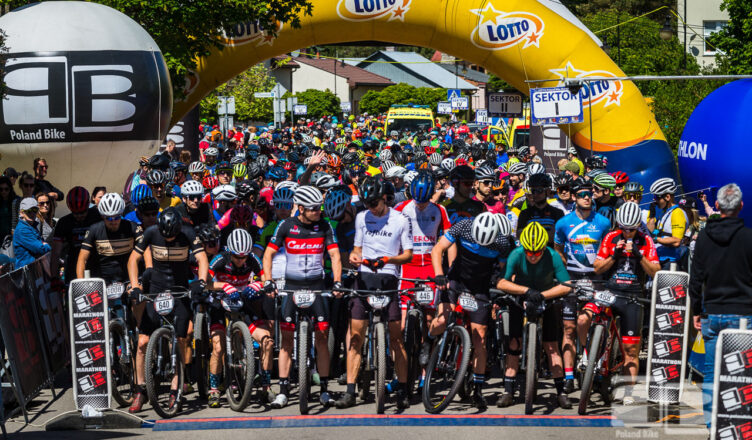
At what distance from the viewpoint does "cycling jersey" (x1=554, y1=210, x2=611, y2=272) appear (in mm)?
9805

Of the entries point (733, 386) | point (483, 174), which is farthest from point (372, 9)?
point (733, 386)

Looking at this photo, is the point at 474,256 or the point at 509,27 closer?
the point at 474,256

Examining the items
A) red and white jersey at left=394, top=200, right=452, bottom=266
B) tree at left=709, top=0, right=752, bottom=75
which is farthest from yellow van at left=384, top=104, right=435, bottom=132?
red and white jersey at left=394, top=200, right=452, bottom=266

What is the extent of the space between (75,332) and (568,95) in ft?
33.9

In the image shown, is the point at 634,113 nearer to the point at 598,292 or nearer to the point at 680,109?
the point at 680,109

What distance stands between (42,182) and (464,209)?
589 centimetres

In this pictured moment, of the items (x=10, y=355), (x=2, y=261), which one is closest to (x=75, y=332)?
(x=10, y=355)

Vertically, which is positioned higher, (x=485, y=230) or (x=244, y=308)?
(x=485, y=230)

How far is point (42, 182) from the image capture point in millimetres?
13180

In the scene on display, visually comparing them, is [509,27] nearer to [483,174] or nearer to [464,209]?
[483,174]

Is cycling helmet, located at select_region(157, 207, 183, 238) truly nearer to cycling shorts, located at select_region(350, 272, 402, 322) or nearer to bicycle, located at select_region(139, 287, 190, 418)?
bicycle, located at select_region(139, 287, 190, 418)

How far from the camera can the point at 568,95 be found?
54.8 ft

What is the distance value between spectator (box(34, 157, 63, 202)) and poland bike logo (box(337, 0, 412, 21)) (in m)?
7.27

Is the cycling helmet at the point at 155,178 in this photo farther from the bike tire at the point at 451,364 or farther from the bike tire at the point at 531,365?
the bike tire at the point at 531,365
